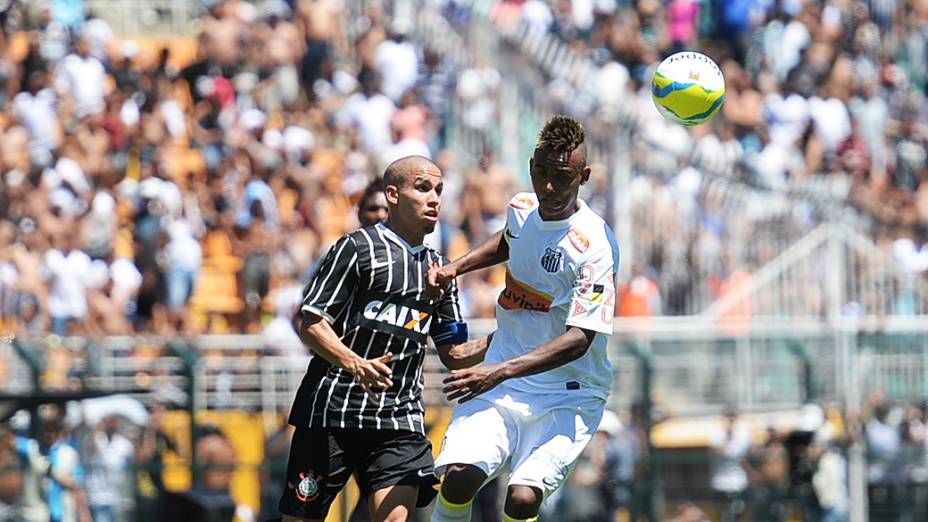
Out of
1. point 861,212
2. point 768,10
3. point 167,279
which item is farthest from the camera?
point 768,10

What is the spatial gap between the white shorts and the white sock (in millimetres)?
163

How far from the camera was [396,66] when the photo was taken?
20.5 meters

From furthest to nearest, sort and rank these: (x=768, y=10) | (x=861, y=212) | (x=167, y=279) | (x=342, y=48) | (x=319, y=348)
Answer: (x=768, y=10), (x=342, y=48), (x=861, y=212), (x=167, y=279), (x=319, y=348)

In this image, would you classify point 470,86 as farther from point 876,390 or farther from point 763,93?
point 876,390

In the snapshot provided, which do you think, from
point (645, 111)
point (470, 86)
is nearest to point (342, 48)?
point (470, 86)

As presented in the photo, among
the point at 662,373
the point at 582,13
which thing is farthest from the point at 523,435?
the point at 582,13

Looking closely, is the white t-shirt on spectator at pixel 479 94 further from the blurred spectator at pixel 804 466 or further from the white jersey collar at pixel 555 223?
the white jersey collar at pixel 555 223

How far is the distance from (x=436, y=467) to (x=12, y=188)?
968cm

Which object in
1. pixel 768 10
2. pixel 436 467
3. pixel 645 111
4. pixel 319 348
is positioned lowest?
pixel 436 467

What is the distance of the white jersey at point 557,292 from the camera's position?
888 centimetres

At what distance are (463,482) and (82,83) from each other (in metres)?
11.4

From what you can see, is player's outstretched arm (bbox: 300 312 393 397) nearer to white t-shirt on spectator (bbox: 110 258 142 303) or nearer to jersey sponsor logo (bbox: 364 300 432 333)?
jersey sponsor logo (bbox: 364 300 432 333)

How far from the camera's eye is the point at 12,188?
17.6 metres

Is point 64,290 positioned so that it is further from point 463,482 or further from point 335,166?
point 463,482
